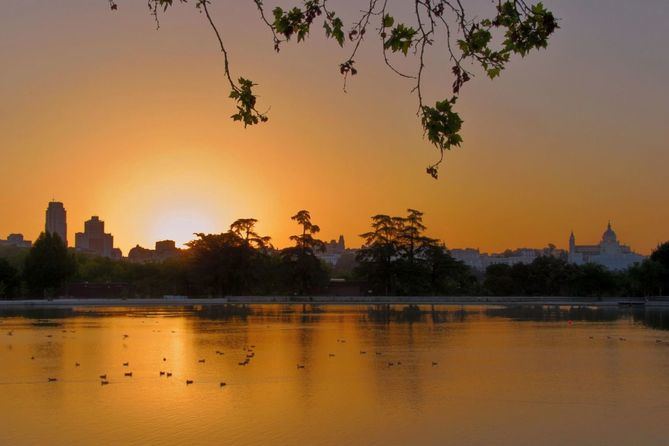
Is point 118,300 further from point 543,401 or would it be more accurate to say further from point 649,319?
point 543,401

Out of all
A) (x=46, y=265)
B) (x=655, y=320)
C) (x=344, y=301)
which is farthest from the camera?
(x=46, y=265)

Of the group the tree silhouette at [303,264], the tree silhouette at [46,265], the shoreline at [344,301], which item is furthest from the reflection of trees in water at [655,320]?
the tree silhouette at [46,265]

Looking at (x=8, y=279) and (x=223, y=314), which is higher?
(x=8, y=279)

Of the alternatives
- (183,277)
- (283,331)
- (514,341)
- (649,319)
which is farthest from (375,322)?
(183,277)

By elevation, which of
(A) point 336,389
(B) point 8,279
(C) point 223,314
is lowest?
(A) point 336,389

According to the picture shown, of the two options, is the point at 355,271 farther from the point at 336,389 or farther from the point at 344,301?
the point at 336,389

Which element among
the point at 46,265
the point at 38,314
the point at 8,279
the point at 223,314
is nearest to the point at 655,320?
the point at 223,314

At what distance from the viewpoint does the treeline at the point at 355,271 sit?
63.5 meters

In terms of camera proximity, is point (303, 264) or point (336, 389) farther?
point (303, 264)

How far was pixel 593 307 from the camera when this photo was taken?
180 feet

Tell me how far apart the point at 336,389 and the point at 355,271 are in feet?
164

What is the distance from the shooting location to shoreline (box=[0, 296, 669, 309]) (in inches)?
2208

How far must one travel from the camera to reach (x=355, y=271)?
216 ft

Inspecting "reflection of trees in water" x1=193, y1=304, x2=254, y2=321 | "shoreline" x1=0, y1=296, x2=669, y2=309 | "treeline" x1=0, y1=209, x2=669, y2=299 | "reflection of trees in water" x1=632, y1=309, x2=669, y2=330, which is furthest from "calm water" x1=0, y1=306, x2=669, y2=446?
"treeline" x1=0, y1=209, x2=669, y2=299
